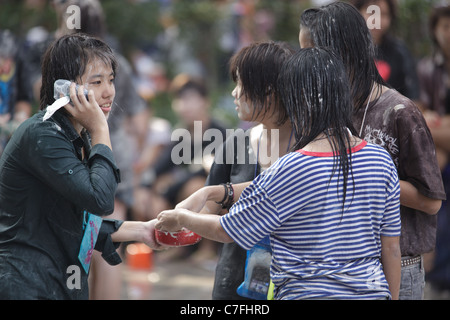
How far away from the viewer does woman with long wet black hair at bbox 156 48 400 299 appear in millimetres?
2148

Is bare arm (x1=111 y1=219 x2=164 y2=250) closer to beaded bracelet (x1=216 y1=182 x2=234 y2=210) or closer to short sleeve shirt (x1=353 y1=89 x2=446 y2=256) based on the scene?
beaded bracelet (x1=216 y1=182 x2=234 y2=210)

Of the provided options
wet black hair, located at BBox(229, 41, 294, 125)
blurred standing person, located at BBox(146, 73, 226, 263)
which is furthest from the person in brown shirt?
blurred standing person, located at BBox(146, 73, 226, 263)

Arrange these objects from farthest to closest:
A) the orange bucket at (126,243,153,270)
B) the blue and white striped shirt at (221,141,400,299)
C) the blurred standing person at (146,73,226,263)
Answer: the blurred standing person at (146,73,226,263), the orange bucket at (126,243,153,270), the blue and white striped shirt at (221,141,400,299)

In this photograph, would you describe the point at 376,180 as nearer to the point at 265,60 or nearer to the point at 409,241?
the point at 409,241

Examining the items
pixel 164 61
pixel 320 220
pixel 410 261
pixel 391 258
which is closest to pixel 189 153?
pixel 164 61

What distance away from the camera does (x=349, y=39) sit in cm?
254

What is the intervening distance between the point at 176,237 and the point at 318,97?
3.03 ft

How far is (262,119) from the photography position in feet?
9.22

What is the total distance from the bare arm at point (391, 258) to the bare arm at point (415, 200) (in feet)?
0.85

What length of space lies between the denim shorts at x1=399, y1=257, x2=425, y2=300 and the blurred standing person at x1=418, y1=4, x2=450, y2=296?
2.05 meters

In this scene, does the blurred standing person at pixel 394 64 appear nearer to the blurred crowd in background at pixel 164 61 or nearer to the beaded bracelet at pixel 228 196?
the blurred crowd in background at pixel 164 61

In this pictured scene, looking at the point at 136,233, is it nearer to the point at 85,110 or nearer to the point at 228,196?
the point at 228,196
